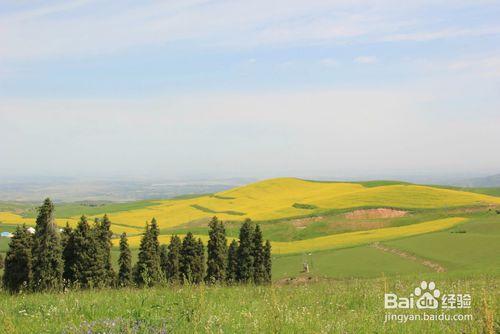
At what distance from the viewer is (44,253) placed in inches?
1689

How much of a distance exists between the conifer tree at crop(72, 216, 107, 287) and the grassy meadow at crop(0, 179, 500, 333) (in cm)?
1861

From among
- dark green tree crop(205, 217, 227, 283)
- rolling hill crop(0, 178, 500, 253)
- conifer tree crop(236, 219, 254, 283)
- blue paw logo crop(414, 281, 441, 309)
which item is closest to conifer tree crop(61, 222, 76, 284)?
dark green tree crop(205, 217, 227, 283)

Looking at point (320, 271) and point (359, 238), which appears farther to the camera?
point (359, 238)

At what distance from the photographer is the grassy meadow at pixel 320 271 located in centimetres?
695

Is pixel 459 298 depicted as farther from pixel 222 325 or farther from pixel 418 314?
pixel 222 325

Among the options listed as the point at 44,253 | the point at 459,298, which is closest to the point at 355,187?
the point at 44,253

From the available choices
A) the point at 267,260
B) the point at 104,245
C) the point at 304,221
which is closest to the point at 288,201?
the point at 304,221

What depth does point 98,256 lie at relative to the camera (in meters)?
44.3

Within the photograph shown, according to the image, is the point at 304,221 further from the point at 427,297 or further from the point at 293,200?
the point at 427,297

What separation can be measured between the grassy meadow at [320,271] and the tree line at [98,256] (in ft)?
17.2

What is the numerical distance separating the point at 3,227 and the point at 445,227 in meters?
115

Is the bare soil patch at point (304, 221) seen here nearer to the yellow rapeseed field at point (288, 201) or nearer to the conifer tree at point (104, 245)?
the yellow rapeseed field at point (288, 201)

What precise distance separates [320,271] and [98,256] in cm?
2370

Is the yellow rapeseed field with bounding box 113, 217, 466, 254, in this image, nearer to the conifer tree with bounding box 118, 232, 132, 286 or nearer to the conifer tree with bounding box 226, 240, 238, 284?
→ the conifer tree with bounding box 226, 240, 238, 284
